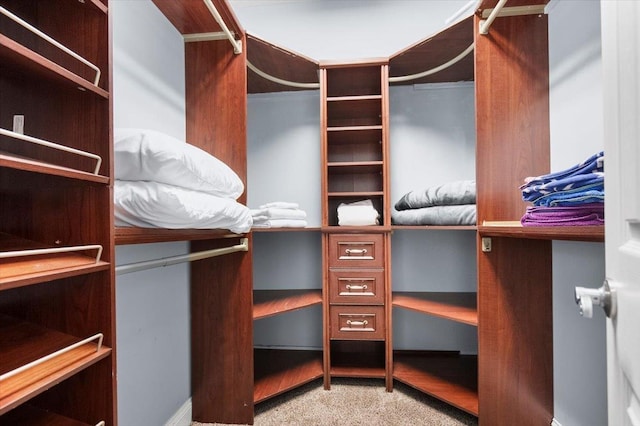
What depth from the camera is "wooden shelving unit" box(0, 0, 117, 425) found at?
62cm

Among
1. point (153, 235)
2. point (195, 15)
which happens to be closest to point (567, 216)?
point (153, 235)

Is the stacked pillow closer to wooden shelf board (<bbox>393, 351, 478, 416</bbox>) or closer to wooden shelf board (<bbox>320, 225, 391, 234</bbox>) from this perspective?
wooden shelf board (<bbox>320, 225, 391, 234</bbox>)

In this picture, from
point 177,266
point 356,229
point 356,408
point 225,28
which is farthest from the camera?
point 356,229

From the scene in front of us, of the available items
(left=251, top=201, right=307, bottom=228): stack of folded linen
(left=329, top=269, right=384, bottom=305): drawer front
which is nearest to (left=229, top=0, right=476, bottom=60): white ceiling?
(left=251, top=201, right=307, bottom=228): stack of folded linen

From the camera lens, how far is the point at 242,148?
147 cm

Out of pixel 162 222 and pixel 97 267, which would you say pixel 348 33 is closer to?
pixel 162 222

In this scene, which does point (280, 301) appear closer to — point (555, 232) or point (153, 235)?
point (153, 235)

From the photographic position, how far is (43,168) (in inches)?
19.6

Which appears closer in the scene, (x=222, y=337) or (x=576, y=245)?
(x=576, y=245)


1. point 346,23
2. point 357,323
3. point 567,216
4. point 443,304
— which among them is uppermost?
point 346,23

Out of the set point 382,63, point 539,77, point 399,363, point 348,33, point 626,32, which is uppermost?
point 348,33

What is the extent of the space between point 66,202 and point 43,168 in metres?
0.16

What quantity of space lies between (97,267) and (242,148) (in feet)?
3.16

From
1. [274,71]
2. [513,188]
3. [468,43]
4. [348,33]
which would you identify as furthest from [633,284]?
[348,33]
